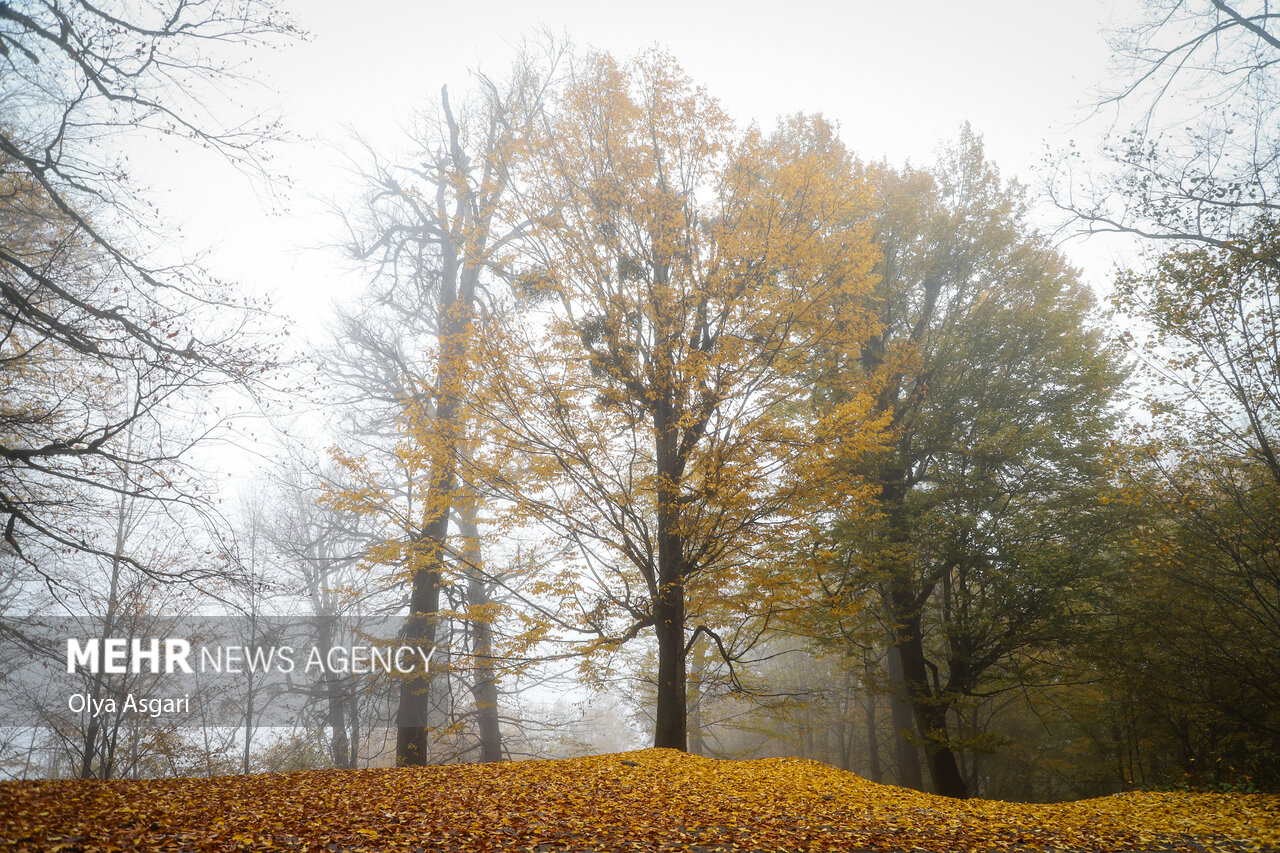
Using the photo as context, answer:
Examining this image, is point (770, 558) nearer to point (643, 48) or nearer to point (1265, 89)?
point (643, 48)

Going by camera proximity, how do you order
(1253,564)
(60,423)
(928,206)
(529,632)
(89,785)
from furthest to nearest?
(928,206) < (1253,564) < (529,632) < (60,423) < (89,785)

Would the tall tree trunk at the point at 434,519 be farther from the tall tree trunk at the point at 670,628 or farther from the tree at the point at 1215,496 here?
the tree at the point at 1215,496

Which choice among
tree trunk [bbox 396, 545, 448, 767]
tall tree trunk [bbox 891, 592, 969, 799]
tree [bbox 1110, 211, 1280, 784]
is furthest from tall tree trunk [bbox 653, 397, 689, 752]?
tree [bbox 1110, 211, 1280, 784]

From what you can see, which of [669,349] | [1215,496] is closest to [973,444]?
[1215,496]

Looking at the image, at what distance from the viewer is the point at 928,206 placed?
37.1 ft

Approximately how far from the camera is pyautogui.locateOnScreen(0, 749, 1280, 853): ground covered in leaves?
10.8ft

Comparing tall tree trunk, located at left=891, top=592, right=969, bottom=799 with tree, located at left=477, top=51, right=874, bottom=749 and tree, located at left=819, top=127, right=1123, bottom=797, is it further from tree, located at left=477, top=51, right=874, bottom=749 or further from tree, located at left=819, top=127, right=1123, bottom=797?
tree, located at left=477, top=51, right=874, bottom=749

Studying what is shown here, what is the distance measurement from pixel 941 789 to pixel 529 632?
7.49 meters

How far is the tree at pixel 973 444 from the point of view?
Answer: 9.20m

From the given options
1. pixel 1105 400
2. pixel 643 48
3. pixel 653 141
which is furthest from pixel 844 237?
pixel 1105 400

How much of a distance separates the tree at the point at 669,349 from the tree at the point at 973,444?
1.89 meters

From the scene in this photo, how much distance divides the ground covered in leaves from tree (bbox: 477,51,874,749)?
→ 2.08 meters

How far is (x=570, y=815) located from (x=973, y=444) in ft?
29.5

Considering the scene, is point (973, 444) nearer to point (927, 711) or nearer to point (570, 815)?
point (927, 711)
